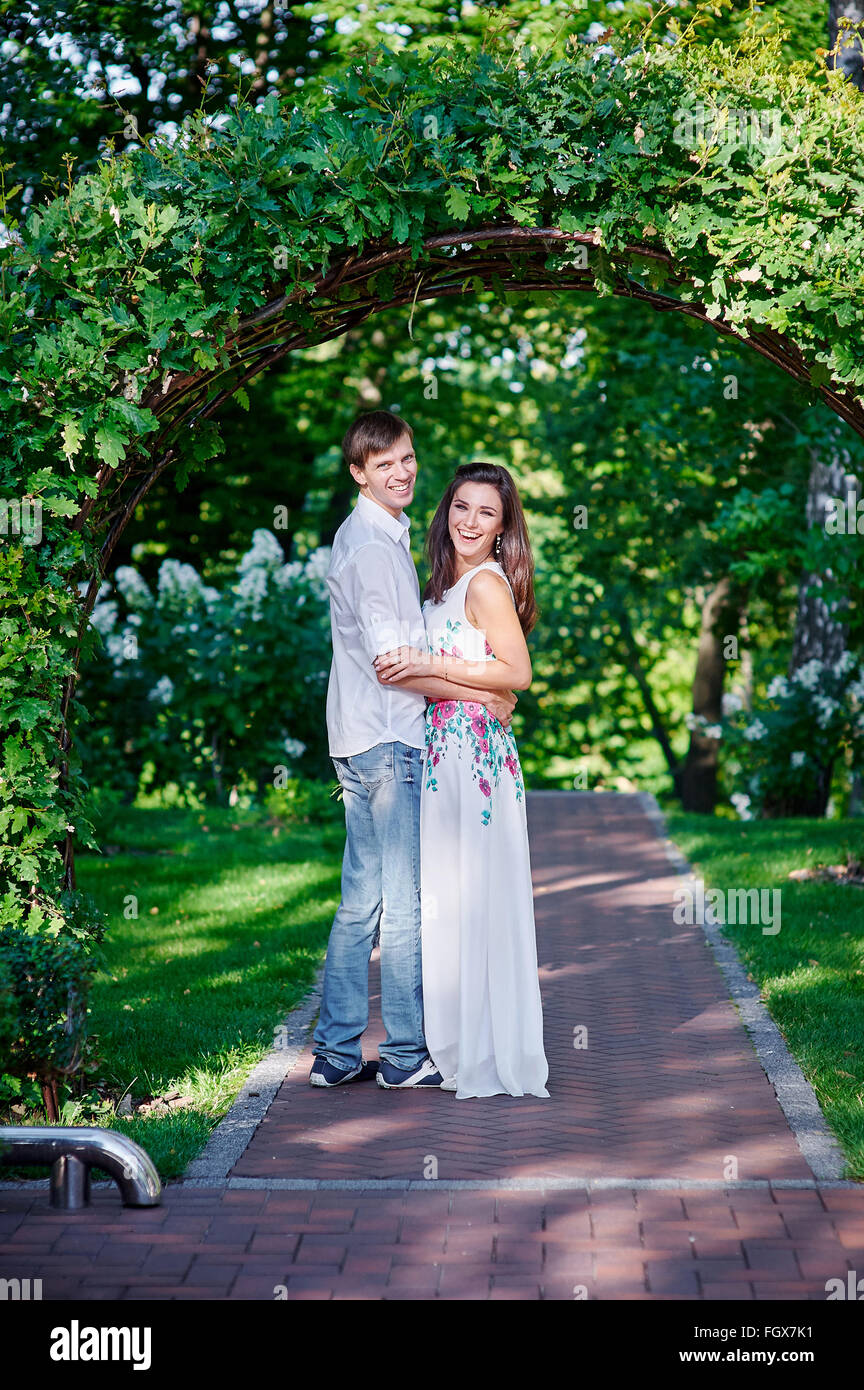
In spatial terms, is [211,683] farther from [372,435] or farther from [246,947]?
[372,435]

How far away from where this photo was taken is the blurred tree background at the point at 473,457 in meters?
11.9

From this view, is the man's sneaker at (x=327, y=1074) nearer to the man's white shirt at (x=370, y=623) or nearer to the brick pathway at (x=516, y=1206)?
the brick pathway at (x=516, y=1206)

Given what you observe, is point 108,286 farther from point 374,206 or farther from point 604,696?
point 604,696

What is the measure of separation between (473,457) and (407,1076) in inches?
694

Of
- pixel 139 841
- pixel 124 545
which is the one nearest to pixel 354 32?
pixel 124 545

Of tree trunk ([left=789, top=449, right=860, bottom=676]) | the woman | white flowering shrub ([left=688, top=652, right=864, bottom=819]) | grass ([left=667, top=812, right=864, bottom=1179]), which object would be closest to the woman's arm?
the woman

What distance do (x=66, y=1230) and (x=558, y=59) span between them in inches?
163

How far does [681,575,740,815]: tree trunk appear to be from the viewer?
62.2 feet

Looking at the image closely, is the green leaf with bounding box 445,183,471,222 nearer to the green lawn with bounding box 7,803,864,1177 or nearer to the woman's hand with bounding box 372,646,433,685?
the woman's hand with bounding box 372,646,433,685

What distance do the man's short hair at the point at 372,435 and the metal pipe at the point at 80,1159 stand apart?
255cm

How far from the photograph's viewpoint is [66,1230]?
387 cm

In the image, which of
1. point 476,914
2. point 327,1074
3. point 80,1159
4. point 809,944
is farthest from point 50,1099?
point 809,944

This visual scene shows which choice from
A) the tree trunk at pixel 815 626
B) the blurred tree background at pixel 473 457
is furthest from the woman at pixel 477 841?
the tree trunk at pixel 815 626

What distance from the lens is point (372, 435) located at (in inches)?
201
